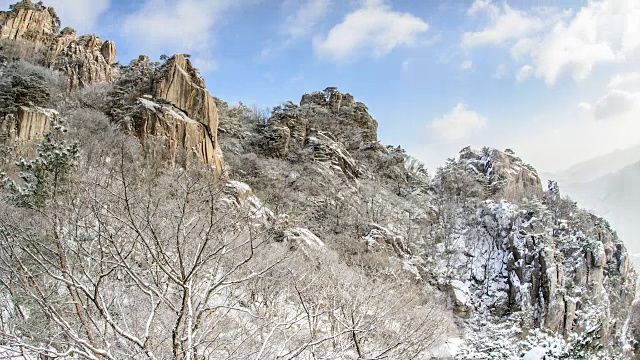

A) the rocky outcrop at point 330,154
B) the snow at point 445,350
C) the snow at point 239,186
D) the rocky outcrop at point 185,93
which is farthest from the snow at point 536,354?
the rocky outcrop at point 330,154

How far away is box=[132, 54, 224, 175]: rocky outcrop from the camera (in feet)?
68.3

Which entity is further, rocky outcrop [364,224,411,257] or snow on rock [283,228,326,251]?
rocky outcrop [364,224,411,257]

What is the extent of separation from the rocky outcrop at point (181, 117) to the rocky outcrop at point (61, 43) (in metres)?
12.4

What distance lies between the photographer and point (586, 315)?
22734 mm

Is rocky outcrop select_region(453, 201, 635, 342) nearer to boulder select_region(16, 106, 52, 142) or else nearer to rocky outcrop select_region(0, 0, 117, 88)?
boulder select_region(16, 106, 52, 142)

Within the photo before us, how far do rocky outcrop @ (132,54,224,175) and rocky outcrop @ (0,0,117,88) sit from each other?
1241cm

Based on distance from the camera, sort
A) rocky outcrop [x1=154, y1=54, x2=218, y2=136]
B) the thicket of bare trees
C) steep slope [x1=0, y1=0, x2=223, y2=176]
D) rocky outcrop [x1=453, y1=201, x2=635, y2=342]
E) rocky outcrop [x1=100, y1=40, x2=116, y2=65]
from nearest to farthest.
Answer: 1. the thicket of bare trees
2. steep slope [x1=0, y1=0, x2=223, y2=176]
3. rocky outcrop [x1=453, y1=201, x2=635, y2=342]
4. rocky outcrop [x1=154, y1=54, x2=218, y2=136]
5. rocky outcrop [x1=100, y1=40, x2=116, y2=65]

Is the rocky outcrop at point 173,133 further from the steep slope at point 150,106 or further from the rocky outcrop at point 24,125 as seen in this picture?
the rocky outcrop at point 24,125

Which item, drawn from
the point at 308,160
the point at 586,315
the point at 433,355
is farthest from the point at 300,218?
the point at 586,315

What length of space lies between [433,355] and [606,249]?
25280mm

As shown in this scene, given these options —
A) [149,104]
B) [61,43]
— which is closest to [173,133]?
[149,104]

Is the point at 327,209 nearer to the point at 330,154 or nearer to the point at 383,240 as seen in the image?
the point at 383,240

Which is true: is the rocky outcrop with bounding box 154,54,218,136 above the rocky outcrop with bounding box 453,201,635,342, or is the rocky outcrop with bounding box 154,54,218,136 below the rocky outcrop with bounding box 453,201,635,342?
above

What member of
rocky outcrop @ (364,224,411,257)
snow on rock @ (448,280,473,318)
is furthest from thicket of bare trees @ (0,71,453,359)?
snow on rock @ (448,280,473,318)
